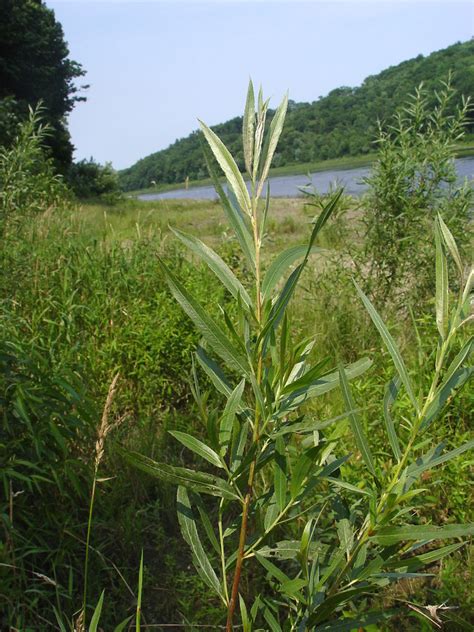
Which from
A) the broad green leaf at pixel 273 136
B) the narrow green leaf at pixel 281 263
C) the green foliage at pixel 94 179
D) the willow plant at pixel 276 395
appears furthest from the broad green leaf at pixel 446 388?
the green foliage at pixel 94 179

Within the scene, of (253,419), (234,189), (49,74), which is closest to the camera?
(234,189)

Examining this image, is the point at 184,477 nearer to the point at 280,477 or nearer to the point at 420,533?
the point at 280,477

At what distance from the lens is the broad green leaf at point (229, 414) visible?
735 mm

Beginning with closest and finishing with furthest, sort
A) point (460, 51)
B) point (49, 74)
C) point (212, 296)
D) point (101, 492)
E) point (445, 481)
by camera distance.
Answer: point (445, 481) → point (101, 492) → point (212, 296) → point (49, 74) → point (460, 51)

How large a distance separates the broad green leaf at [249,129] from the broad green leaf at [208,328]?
0.54 ft

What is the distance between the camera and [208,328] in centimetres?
72

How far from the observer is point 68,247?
401 centimetres

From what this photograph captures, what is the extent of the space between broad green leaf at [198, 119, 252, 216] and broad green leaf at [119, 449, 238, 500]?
0.33m

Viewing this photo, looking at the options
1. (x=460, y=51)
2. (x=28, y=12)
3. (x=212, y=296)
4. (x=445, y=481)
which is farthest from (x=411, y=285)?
(x=460, y=51)

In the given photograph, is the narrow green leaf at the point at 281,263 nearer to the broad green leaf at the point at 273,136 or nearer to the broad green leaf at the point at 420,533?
the broad green leaf at the point at 273,136

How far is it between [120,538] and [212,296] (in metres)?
1.52

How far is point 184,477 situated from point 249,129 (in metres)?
0.44

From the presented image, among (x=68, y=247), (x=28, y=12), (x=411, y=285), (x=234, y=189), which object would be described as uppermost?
(x=28, y=12)

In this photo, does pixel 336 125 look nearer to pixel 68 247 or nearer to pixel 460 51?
pixel 460 51
